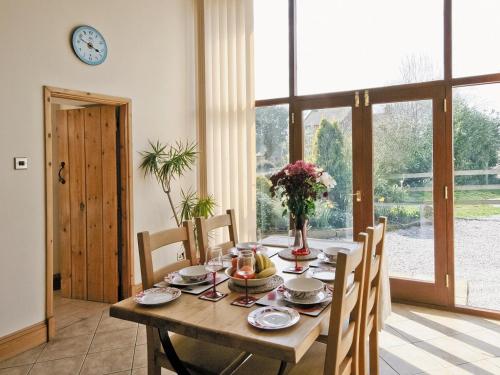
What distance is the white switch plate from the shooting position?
2701mm

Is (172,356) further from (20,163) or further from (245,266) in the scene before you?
(20,163)

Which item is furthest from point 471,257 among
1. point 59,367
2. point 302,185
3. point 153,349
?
point 59,367

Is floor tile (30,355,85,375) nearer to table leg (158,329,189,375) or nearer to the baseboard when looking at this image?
the baseboard

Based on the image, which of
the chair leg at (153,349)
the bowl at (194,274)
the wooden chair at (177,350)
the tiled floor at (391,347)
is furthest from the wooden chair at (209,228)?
the tiled floor at (391,347)

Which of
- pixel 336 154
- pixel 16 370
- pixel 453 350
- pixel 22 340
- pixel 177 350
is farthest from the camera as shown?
pixel 336 154

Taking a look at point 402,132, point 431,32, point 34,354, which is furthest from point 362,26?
point 34,354

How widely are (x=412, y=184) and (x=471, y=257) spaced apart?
0.86 m

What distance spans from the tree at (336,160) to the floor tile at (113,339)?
7.73 ft

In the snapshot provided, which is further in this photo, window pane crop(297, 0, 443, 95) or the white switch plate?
window pane crop(297, 0, 443, 95)

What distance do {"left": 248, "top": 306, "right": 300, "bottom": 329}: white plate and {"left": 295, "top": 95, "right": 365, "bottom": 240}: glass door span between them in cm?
255

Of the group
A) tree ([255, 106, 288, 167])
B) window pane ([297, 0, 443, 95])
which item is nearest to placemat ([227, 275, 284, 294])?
tree ([255, 106, 288, 167])

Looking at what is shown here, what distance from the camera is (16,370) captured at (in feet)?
8.07

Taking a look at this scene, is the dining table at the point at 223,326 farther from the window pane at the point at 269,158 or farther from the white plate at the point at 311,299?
the window pane at the point at 269,158

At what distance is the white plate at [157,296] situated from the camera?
1.50 m
